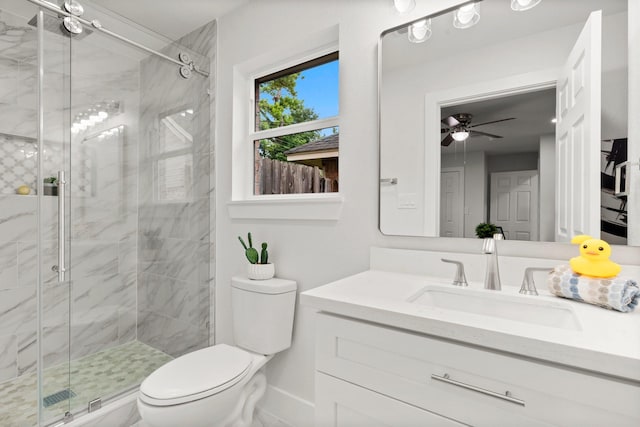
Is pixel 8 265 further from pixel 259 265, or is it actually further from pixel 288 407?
pixel 288 407

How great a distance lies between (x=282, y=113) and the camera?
209 centimetres

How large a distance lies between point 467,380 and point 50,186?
189 centimetres

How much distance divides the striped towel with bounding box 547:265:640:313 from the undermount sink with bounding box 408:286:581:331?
0.18 ft

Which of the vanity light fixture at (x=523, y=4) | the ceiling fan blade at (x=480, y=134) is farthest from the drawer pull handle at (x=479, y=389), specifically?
the vanity light fixture at (x=523, y=4)

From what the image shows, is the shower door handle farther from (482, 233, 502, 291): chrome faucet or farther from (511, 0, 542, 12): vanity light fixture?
(511, 0, 542, 12): vanity light fixture

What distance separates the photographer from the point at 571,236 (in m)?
1.10

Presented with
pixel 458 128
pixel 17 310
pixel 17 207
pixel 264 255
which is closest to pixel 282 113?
pixel 264 255

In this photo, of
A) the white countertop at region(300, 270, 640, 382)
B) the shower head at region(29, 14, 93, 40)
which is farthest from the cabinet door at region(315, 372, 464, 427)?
the shower head at region(29, 14, 93, 40)

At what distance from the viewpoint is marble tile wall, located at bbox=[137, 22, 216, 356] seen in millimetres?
2148

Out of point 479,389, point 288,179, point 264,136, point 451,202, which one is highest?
point 264,136

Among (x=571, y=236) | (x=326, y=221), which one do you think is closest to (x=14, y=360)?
(x=326, y=221)

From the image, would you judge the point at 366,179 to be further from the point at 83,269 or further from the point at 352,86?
the point at 83,269

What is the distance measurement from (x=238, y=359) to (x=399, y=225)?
0.97m

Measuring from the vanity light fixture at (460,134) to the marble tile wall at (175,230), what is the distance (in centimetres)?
155
